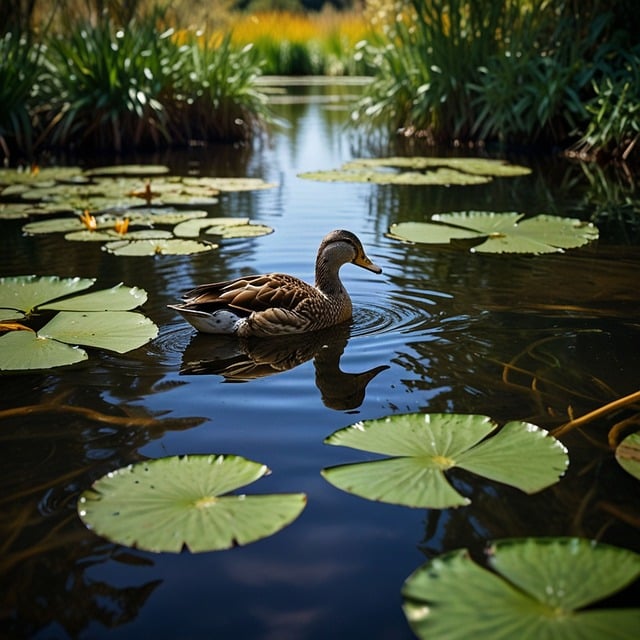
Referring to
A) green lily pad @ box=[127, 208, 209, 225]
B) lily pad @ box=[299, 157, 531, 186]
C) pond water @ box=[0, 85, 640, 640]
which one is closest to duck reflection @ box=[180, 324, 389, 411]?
pond water @ box=[0, 85, 640, 640]

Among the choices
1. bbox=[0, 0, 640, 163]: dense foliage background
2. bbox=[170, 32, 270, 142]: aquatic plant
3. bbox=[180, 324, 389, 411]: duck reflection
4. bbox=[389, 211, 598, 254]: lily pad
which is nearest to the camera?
bbox=[180, 324, 389, 411]: duck reflection

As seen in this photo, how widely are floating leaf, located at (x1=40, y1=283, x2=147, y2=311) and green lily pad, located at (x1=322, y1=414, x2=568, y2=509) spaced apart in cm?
160

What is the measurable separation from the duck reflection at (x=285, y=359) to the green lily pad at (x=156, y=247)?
1.27 metres

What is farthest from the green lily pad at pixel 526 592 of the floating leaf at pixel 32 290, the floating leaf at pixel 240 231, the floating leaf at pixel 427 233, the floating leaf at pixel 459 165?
the floating leaf at pixel 459 165

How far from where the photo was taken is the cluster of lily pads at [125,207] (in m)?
5.33

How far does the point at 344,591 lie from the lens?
1924mm

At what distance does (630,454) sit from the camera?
2443mm

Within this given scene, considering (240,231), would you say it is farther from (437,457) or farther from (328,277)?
(437,457)

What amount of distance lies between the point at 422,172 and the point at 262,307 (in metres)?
4.70

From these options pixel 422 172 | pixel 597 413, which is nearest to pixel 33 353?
pixel 597 413

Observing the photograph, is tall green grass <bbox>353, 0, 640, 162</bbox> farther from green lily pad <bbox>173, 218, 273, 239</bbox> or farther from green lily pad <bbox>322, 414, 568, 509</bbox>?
green lily pad <bbox>322, 414, 568, 509</bbox>

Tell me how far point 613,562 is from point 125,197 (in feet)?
18.2

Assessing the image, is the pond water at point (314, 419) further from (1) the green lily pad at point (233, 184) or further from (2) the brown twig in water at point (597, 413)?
(1) the green lily pad at point (233, 184)

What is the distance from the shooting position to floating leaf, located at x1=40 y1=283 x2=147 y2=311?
3.82 metres
